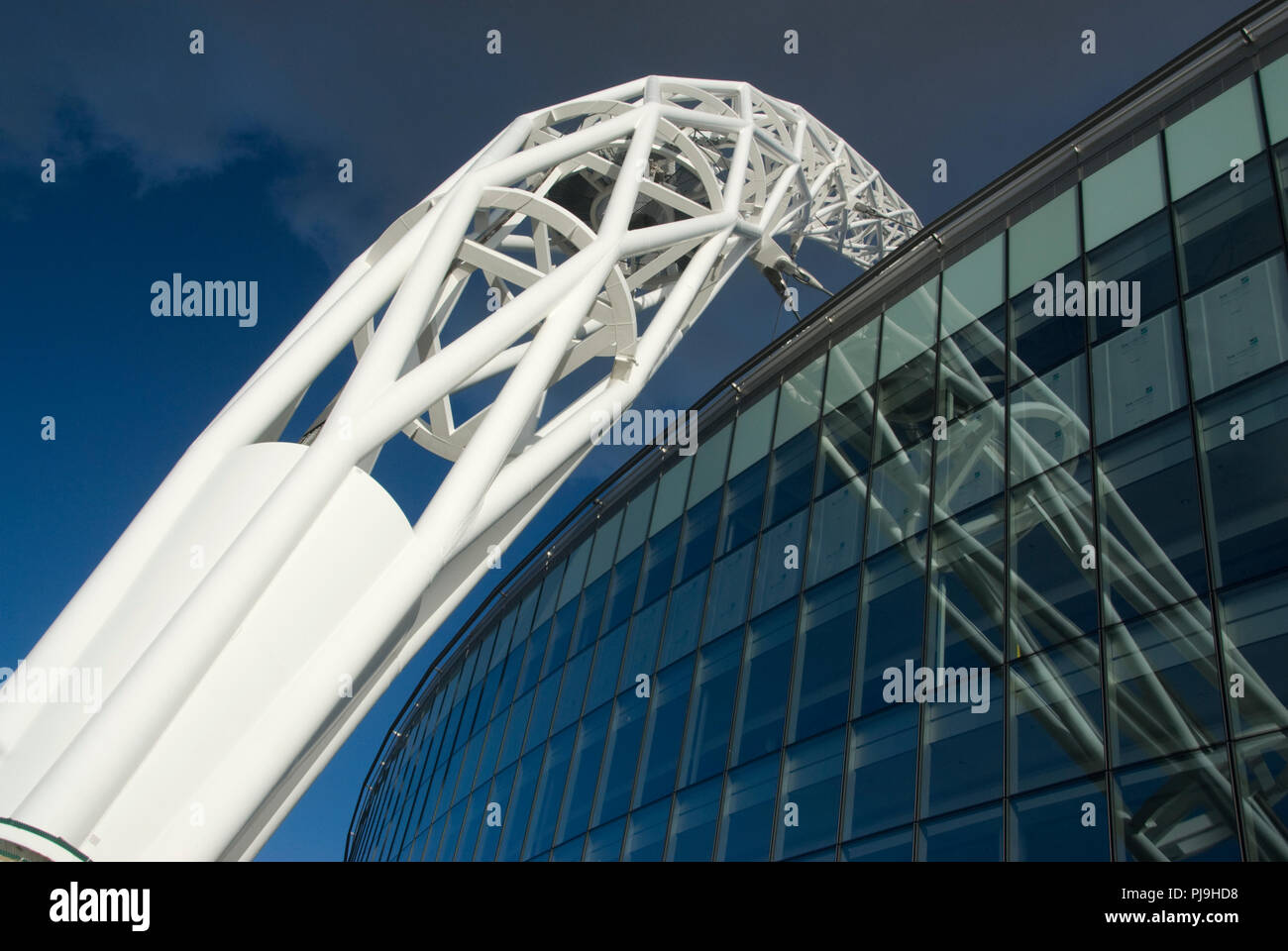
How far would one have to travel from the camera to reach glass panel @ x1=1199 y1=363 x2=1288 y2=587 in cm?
1221

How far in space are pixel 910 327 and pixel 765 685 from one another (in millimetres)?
7361

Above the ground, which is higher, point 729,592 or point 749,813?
point 729,592

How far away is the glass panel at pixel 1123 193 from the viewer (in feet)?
55.1

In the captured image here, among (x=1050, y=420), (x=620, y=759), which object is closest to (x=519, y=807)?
(x=620, y=759)

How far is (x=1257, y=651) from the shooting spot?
38.2ft

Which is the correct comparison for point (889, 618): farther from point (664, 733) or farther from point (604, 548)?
point (604, 548)

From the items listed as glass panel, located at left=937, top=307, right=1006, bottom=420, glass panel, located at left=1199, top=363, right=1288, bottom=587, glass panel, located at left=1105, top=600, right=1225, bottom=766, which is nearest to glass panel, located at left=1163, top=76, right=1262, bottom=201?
glass panel, located at left=937, top=307, right=1006, bottom=420

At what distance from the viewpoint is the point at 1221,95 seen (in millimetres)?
16500

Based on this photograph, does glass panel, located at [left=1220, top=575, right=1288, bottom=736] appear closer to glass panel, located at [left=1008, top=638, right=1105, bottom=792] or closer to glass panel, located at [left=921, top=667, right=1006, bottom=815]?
glass panel, located at [left=1008, top=638, right=1105, bottom=792]

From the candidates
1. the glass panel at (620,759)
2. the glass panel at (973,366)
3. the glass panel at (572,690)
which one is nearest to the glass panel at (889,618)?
the glass panel at (973,366)

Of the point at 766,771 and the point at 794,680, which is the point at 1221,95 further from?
the point at 766,771

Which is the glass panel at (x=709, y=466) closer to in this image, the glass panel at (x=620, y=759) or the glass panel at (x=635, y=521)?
the glass panel at (x=635, y=521)

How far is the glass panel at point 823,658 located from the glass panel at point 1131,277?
18.3 feet

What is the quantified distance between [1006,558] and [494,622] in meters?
20.1
